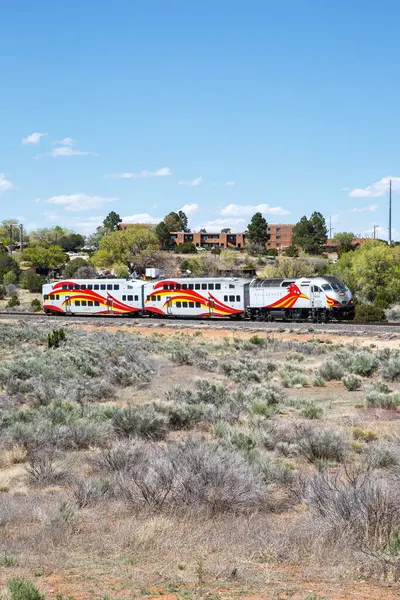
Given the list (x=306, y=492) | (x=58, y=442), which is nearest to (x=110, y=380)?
(x=58, y=442)

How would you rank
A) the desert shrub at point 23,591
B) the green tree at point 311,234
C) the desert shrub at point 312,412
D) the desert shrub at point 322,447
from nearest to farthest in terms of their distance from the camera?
the desert shrub at point 23,591
the desert shrub at point 322,447
the desert shrub at point 312,412
the green tree at point 311,234

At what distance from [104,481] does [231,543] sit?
3306mm

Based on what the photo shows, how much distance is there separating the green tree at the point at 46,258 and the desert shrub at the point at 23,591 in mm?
106067

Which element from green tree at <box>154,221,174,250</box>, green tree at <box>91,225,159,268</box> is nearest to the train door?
green tree at <box>91,225,159,268</box>

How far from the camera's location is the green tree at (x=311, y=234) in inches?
5408

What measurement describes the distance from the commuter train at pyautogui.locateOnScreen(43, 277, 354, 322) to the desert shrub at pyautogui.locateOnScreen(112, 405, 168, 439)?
29.5m

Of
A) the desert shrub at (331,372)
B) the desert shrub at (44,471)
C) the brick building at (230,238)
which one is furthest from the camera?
the brick building at (230,238)

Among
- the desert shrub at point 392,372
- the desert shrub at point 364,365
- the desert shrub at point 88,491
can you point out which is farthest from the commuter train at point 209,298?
the desert shrub at point 88,491

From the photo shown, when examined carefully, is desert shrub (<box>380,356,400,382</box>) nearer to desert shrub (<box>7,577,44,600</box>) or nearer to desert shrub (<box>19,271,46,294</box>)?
desert shrub (<box>7,577,44,600</box>)

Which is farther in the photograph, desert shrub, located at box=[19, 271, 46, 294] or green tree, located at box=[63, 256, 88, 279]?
green tree, located at box=[63, 256, 88, 279]

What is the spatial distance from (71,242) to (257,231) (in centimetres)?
4488

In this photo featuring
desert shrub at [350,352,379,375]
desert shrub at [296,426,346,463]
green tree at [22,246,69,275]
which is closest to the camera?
desert shrub at [296,426,346,463]

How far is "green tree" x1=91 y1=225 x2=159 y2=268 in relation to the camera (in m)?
115

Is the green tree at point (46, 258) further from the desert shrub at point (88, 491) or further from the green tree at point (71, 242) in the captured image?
the desert shrub at point (88, 491)
